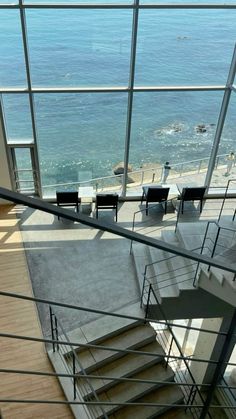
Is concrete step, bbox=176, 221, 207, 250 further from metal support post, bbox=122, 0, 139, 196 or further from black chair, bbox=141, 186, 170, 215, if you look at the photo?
metal support post, bbox=122, 0, 139, 196

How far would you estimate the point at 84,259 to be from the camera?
416cm

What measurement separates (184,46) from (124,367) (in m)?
3.39

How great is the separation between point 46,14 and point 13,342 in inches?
125

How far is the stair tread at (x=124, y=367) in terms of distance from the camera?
313cm

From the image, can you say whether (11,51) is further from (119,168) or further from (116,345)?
(116,345)

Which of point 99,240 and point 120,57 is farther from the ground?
point 120,57

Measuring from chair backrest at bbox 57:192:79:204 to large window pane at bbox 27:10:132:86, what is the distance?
128 cm

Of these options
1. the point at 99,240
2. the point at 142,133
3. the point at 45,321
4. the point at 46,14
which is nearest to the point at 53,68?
the point at 46,14

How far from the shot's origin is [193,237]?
404cm

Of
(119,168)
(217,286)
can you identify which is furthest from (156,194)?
(217,286)

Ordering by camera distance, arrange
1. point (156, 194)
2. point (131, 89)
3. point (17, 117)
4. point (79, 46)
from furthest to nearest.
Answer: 1. point (156, 194)
2. point (17, 117)
3. point (131, 89)
4. point (79, 46)

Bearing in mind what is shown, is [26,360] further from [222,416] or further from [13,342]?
[222,416]

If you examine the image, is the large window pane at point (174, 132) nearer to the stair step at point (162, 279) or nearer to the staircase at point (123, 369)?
the stair step at point (162, 279)

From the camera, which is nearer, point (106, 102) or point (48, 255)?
point (48, 255)
